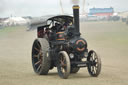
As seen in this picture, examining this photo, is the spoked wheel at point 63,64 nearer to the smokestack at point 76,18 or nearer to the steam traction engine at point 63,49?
the steam traction engine at point 63,49

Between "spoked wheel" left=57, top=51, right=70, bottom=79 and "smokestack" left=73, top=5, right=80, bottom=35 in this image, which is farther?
"smokestack" left=73, top=5, right=80, bottom=35

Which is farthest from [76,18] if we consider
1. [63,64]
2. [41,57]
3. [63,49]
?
[41,57]

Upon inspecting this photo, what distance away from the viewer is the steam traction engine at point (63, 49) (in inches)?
412

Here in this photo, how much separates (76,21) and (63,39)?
732 mm

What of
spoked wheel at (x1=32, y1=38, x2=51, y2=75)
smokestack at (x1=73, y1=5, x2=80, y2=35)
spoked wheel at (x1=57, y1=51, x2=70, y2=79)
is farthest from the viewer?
spoked wheel at (x1=32, y1=38, x2=51, y2=75)

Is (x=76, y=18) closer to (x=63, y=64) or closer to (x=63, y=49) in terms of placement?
(x=63, y=49)

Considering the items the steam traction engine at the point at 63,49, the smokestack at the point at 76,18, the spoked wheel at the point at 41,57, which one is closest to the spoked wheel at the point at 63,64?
the steam traction engine at the point at 63,49

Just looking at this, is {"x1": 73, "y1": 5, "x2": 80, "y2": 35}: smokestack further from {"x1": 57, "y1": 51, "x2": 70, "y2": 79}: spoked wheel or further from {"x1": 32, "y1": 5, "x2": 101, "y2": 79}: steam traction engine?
{"x1": 57, "y1": 51, "x2": 70, "y2": 79}: spoked wheel

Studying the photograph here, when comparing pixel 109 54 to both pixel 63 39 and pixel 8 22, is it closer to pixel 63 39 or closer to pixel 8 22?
pixel 63 39

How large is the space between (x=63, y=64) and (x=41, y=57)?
1.66 meters

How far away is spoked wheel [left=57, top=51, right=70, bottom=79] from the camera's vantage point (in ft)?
32.6

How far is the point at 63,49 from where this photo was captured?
11.0 metres

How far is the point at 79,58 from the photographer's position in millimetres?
10625

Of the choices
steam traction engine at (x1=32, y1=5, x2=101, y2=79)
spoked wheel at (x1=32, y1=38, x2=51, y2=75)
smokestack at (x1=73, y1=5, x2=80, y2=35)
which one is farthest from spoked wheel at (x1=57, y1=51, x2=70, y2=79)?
smokestack at (x1=73, y1=5, x2=80, y2=35)
